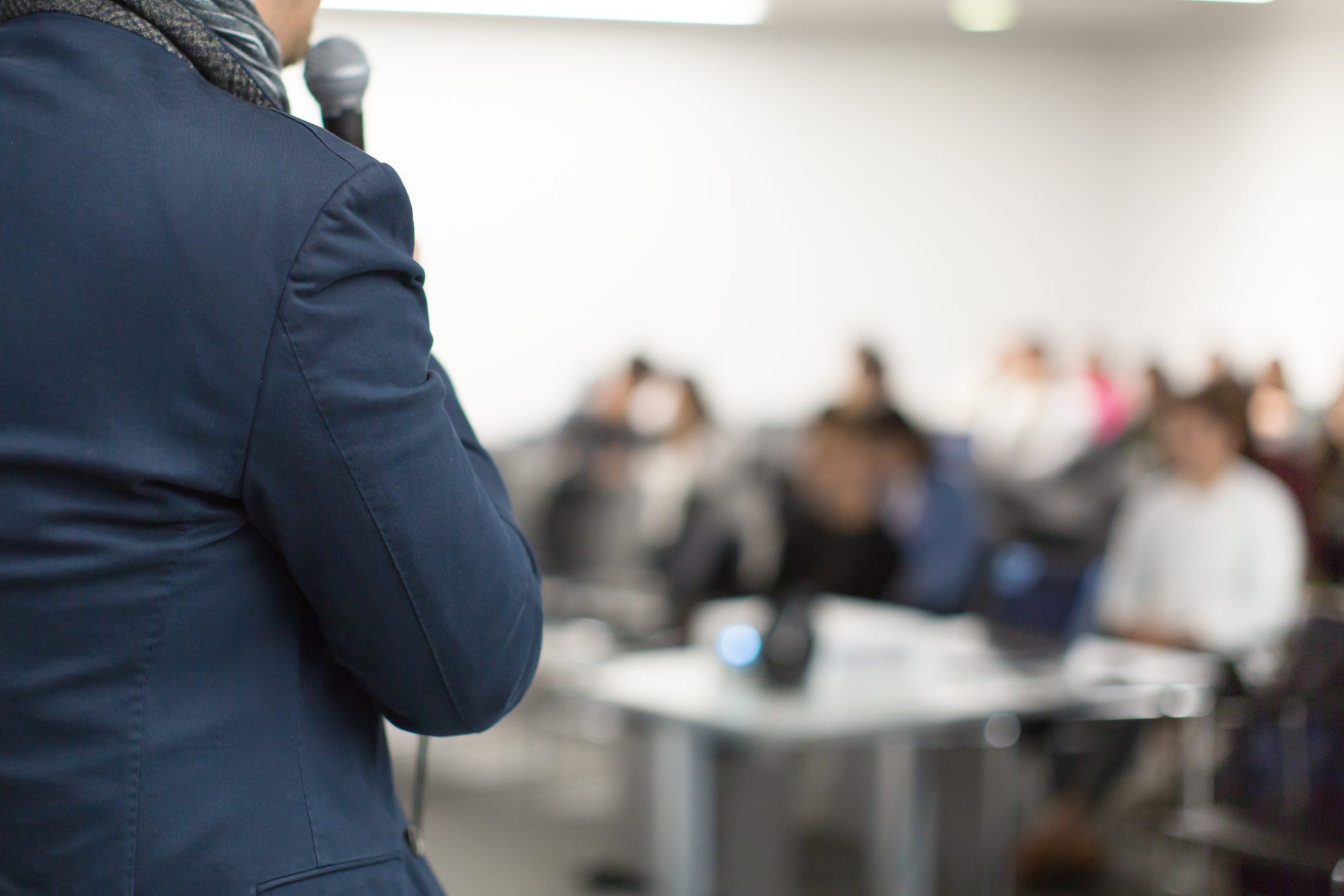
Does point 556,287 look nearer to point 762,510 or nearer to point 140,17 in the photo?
point 762,510

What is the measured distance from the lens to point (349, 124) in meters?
0.97

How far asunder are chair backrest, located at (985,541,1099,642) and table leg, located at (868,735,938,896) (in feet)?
1.71

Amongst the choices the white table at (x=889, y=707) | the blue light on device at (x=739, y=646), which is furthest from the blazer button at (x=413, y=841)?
the blue light on device at (x=739, y=646)

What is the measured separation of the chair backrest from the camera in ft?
11.8

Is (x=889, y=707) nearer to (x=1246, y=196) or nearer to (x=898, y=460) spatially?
(x=898, y=460)

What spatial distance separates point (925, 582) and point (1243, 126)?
661 cm

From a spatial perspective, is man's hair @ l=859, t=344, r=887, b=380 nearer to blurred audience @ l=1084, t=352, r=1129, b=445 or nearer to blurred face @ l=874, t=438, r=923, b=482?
blurred audience @ l=1084, t=352, r=1129, b=445

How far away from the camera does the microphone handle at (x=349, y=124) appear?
3.17 ft

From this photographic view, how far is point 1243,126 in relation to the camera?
9578 mm

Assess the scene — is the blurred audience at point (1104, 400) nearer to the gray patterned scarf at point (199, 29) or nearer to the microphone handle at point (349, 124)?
the microphone handle at point (349, 124)

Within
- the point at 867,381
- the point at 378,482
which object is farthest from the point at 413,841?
the point at 867,381

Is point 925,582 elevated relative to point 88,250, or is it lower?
lower

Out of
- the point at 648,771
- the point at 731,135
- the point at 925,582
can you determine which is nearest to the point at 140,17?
the point at 648,771

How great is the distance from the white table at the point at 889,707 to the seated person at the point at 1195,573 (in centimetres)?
28
